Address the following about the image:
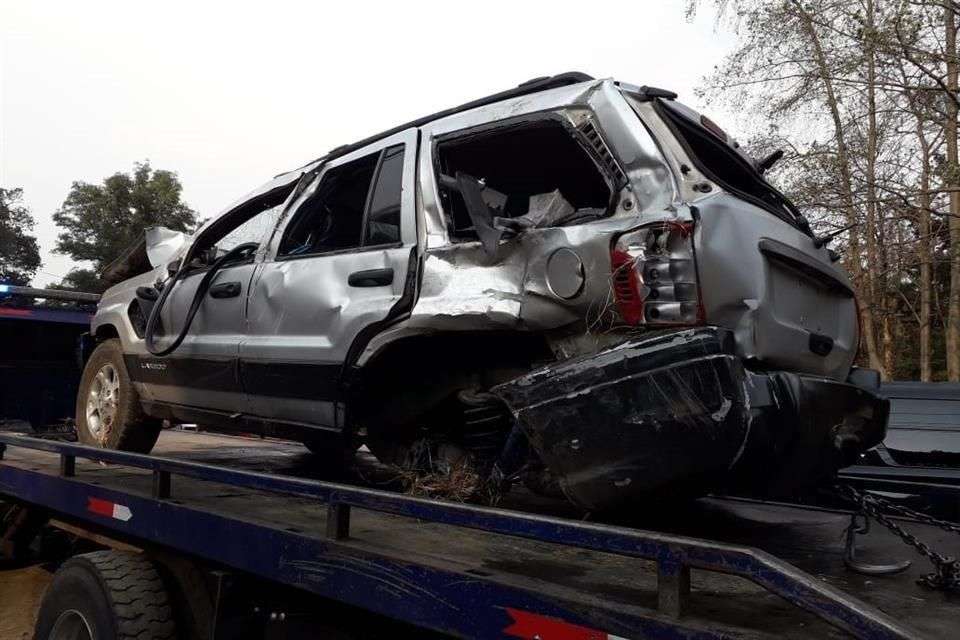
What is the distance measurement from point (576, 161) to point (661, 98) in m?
0.57

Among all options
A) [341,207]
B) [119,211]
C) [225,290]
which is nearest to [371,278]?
[341,207]

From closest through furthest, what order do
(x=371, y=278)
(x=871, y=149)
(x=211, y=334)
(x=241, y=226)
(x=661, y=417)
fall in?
1. (x=661, y=417)
2. (x=371, y=278)
3. (x=211, y=334)
4. (x=241, y=226)
5. (x=871, y=149)

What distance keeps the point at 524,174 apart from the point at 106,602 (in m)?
2.35

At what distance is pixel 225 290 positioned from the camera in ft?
12.7

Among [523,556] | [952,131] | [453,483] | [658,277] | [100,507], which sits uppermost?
[952,131]

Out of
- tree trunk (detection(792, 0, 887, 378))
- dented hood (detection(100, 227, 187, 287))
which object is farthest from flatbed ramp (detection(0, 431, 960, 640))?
tree trunk (detection(792, 0, 887, 378))

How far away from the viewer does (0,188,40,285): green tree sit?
40062 millimetres

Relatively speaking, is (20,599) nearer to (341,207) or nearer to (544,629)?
(341,207)

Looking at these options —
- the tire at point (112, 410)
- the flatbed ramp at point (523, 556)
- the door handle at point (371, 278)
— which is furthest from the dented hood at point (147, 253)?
the door handle at point (371, 278)

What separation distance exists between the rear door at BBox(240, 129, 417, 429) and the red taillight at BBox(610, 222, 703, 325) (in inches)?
36.8

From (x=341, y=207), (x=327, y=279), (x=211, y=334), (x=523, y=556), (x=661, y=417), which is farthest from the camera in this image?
(x=211, y=334)

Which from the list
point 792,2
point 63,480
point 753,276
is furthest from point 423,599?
point 792,2

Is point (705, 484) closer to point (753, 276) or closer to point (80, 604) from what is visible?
point (753, 276)

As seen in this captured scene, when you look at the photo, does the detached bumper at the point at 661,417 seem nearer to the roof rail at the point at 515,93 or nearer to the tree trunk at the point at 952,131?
the roof rail at the point at 515,93
